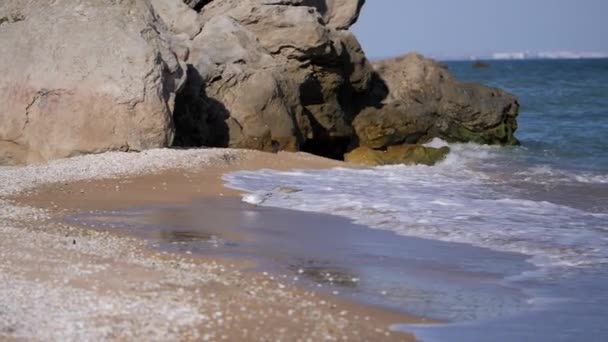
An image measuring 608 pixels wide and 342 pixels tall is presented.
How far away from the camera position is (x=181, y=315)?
6090 millimetres

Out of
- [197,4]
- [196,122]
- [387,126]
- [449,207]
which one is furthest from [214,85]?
[449,207]

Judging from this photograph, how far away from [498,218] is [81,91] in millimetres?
6248

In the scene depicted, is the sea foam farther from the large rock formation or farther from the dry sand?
the large rock formation

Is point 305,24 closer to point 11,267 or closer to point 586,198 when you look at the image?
point 586,198

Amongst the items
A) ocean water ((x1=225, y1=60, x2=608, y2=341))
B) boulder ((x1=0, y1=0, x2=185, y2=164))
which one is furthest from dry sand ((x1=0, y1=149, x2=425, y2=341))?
boulder ((x1=0, y1=0, x2=185, y2=164))

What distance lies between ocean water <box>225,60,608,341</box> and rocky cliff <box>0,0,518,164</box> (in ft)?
4.94

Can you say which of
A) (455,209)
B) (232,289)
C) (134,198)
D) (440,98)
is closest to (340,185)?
(455,209)

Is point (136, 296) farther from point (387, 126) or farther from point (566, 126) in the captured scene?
point (566, 126)

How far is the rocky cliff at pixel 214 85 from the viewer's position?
14039 mm

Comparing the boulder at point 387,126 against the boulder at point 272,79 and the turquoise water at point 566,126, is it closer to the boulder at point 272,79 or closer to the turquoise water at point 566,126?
the boulder at point 272,79

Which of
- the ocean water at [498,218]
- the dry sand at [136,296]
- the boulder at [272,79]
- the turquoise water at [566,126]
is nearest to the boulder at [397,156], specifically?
the ocean water at [498,218]

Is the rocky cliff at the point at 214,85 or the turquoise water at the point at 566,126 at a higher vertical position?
the rocky cliff at the point at 214,85

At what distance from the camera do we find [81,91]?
14.0m

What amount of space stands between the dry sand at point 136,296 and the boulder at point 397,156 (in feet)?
30.2
